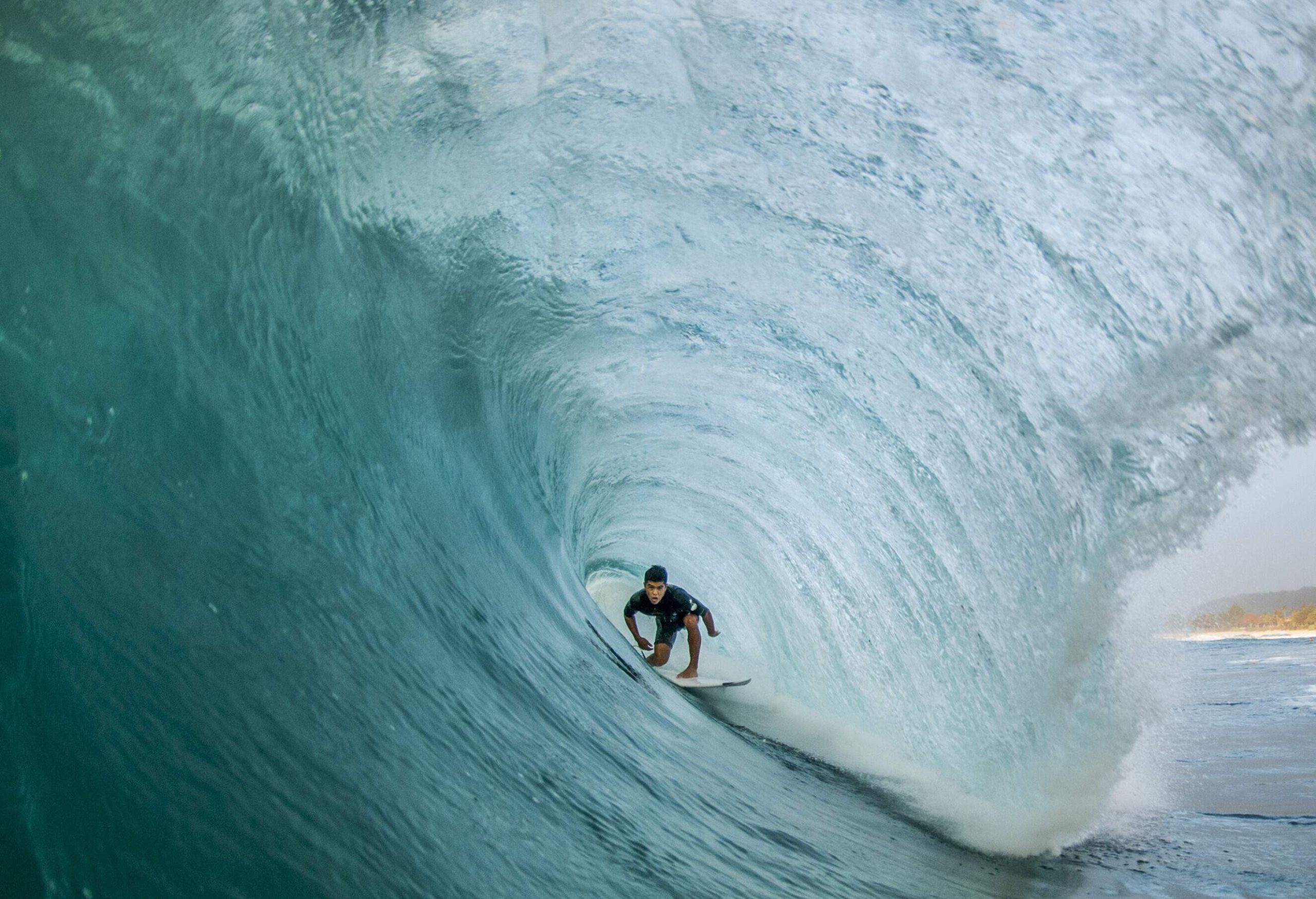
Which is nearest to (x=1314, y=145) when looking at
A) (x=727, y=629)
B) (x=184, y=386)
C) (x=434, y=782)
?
(x=434, y=782)

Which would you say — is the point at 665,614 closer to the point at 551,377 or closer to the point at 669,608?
the point at 669,608

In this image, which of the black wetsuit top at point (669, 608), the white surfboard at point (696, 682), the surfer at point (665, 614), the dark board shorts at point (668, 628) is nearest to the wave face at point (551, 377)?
the surfer at point (665, 614)

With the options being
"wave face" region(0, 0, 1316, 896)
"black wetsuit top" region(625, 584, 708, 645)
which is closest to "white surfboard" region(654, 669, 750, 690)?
"black wetsuit top" region(625, 584, 708, 645)

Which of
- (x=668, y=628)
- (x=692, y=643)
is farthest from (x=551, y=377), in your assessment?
(x=668, y=628)

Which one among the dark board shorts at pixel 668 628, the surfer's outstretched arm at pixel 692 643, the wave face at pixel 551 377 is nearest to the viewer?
the wave face at pixel 551 377

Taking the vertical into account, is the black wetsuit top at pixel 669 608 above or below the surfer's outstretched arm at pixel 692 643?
above

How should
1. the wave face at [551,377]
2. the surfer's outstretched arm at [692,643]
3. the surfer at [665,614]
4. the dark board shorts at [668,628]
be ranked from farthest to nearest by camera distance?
the dark board shorts at [668,628], the surfer's outstretched arm at [692,643], the surfer at [665,614], the wave face at [551,377]

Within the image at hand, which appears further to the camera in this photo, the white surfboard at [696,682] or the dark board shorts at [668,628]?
the dark board shorts at [668,628]

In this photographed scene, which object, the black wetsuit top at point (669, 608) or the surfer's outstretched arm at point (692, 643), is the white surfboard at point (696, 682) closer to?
the surfer's outstretched arm at point (692, 643)
